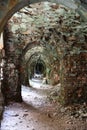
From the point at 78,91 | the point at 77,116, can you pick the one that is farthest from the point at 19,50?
the point at 77,116

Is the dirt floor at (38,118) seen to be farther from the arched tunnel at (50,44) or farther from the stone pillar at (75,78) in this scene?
the stone pillar at (75,78)

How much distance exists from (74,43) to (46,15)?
129 centimetres

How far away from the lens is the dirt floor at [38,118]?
587 cm

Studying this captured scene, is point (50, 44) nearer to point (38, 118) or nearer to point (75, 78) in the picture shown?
point (75, 78)

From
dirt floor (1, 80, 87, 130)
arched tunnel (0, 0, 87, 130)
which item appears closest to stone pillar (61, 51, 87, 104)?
arched tunnel (0, 0, 87, 130)

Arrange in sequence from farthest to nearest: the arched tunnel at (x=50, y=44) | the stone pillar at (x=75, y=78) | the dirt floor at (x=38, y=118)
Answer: the stone pillar at (x=75, y=78) < the arched tunnel at (x=50, y=44) < the dirt floor at (x=38, y=118)

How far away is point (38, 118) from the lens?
661 centimetres

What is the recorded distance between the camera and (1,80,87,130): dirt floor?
587 cm

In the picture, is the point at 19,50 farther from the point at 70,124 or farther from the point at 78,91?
the point at 70,124

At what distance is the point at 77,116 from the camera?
675 centimetres

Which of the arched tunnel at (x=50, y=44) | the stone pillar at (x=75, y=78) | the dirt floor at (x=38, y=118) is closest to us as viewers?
the dirt floor at (x=38, y=118)

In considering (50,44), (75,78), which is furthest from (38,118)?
(50,44)

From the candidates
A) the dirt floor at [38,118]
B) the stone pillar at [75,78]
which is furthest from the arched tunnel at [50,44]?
the dirt floor at [38,118]

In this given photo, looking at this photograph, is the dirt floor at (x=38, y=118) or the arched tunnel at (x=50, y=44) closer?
the dirt floor at (x=38, y=118)
